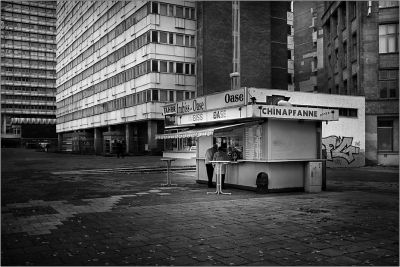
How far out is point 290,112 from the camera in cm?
1357

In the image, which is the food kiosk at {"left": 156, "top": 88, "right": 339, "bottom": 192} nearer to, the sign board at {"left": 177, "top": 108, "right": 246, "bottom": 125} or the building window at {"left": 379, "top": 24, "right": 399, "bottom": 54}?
the sign board at {"left": 177, "top": 108, "right": 246, "bottom": 125}

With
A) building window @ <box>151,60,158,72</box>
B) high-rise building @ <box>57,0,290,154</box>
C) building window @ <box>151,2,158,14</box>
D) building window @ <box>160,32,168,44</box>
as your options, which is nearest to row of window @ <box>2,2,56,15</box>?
high-rise building @ <box>57,0,290,154</box>

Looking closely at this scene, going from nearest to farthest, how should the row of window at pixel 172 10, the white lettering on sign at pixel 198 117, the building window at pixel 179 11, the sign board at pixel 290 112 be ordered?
the sign board at pixel 290 112 < the white lettering on sign at pixel 198 117 < the row of window at pixel 172 10 < the building window at pixel 179 11

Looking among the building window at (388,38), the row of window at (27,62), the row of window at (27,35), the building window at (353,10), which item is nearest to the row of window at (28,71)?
the row of window at (27,62)

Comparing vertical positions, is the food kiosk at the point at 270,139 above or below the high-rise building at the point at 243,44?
below

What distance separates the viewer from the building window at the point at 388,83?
105 feet

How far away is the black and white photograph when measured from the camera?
22.7 ft

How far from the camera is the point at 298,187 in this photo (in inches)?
569

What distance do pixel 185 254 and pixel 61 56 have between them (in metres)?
87.6

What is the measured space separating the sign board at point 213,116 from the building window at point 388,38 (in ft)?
70.2

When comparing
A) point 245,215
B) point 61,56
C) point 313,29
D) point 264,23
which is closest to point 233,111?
point 245,215

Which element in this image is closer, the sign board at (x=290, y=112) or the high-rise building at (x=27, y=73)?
the sign board at (x=290, y=112)

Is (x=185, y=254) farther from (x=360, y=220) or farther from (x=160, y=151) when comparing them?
(x=160, y=151)

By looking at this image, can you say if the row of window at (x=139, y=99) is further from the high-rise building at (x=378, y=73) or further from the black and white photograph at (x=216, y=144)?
the high-rise building at (x=378, y=73)
